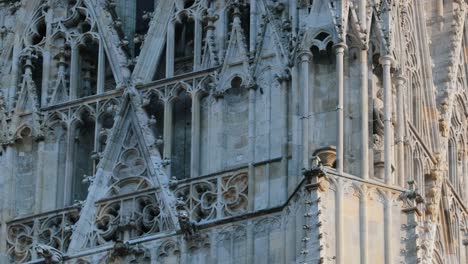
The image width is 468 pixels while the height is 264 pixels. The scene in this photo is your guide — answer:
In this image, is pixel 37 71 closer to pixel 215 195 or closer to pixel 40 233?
pixel 40 233

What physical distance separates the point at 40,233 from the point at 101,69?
7.52 feet

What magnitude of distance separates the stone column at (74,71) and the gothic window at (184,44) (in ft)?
4.22

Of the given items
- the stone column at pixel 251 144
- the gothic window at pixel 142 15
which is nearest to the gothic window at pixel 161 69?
the gothic window at pixel 142 15

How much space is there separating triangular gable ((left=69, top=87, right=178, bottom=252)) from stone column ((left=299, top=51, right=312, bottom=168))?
1874 millimetres

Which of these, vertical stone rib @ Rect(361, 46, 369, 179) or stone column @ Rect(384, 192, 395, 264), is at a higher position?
vertical stone rib @ Rect(361, 46, 369, 179)

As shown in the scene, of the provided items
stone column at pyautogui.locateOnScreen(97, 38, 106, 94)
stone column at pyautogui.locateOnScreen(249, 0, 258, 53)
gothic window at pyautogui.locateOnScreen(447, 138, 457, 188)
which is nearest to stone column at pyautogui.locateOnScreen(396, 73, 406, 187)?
stone column at pyautogui.locateOnScreen(249, 0, 258, 53)

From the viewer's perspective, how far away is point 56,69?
3466cm

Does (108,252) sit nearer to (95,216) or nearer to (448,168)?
(95,216)

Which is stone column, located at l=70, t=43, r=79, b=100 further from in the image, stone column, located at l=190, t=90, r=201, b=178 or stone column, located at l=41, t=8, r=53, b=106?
stone column, located at l=190, t=90, r=201, b=178

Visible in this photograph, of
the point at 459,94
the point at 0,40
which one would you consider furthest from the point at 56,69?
the point at 459,94

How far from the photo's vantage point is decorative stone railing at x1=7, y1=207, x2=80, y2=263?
33031 millimetres

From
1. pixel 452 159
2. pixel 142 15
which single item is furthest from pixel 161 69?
pixel 452 159

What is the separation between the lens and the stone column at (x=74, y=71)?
Answer: 113 ft

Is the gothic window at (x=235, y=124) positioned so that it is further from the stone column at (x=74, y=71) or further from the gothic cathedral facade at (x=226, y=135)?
the stone column at (x=74, y=71)
